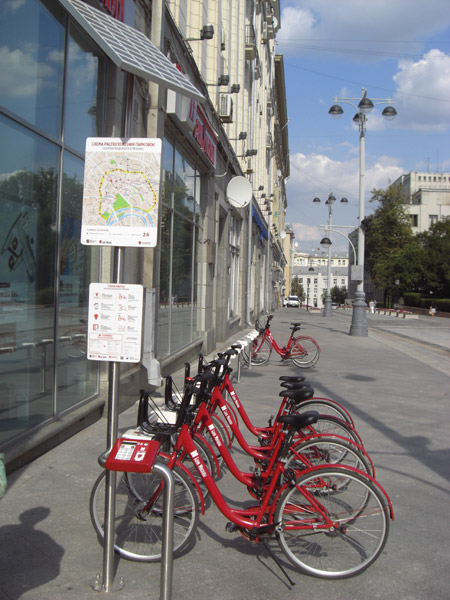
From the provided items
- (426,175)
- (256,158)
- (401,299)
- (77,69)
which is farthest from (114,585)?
(426,175)

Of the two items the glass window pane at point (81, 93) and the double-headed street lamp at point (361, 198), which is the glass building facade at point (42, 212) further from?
the double-headed street lamp at point (361, 198)

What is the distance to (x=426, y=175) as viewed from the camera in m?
138

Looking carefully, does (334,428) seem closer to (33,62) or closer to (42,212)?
(42,212)

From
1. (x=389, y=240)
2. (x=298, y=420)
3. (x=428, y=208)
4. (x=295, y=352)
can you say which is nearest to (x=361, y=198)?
(x=295, y=352)

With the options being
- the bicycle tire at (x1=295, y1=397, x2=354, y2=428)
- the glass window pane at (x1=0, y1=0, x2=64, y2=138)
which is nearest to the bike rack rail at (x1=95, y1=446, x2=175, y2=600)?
the bicycle tire at (x1=295, y1=397, x2=354, y2=428)

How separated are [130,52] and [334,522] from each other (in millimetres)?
3354

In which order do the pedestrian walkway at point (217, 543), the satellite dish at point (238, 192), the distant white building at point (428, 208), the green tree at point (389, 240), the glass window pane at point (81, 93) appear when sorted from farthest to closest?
1. the distant white building at point (428, 208)
2. the green tree at point (389, 240)
3. the satellite dish at point (238, 192)
4. the glass window pane at point (81, 93)
5. the pedestrian walkway at point (217, 543)

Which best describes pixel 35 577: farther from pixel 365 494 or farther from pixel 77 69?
pixel 77 69

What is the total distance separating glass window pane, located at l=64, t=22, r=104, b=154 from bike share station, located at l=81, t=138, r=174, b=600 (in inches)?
126

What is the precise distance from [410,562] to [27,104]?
480 cm

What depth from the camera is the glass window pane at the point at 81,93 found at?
20.7ft

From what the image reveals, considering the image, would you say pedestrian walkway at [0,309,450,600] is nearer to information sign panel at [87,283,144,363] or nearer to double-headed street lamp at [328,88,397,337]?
information sign panel at [87,283,144,363]

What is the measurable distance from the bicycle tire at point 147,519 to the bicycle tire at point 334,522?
1.77 ft

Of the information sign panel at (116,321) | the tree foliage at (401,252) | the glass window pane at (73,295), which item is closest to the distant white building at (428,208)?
the tree foliage at (401,252)
